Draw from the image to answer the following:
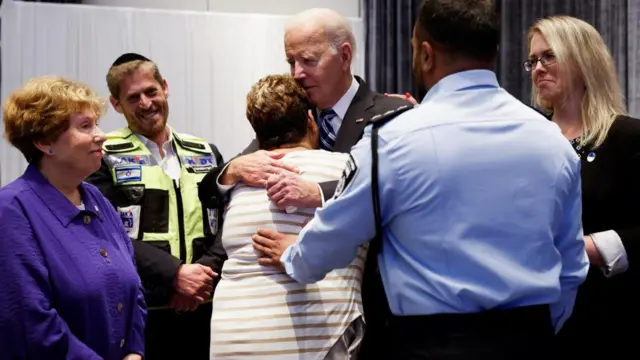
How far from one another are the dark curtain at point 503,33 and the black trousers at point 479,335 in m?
3.74

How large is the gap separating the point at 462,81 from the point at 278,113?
23.6 inches

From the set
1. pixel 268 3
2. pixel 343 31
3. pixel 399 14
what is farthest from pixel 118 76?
pixel 399 14

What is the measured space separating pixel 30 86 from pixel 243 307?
0.81 metres

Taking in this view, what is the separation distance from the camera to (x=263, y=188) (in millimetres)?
2209

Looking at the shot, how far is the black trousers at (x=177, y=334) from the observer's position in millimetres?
2998

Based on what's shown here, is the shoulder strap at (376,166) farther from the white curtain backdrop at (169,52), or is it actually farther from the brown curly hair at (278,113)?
the white curtain backdrop at (169,52)

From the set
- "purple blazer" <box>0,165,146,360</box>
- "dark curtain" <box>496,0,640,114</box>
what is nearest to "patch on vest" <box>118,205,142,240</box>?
"purple blazer" <box>0,165,146,360</box>

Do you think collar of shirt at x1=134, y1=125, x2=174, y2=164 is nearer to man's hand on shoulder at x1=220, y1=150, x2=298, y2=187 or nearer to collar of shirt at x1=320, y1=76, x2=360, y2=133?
collar of shirt at x1=320, y1=76, x2=360, y2=133

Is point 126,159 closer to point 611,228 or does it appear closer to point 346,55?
point 346,55

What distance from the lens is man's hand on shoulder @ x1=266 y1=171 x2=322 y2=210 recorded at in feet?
6.91

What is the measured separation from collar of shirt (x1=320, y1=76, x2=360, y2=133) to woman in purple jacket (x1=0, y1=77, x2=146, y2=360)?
73cm

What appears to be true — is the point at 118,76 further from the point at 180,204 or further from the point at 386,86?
the point at 386,86

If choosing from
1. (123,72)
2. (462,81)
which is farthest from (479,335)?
(123,72)

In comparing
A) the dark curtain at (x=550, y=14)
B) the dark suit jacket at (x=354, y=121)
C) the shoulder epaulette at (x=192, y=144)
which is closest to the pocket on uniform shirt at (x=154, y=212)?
the shoulder epaulette at (x=192, y=144)
